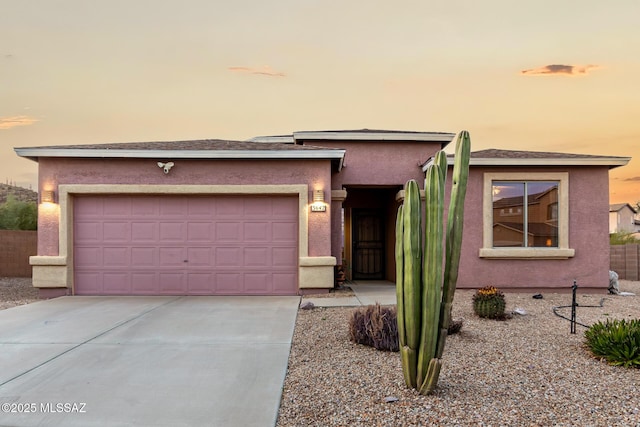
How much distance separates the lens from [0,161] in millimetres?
22531

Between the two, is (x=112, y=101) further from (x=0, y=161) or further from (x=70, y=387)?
(x=0, y=161)

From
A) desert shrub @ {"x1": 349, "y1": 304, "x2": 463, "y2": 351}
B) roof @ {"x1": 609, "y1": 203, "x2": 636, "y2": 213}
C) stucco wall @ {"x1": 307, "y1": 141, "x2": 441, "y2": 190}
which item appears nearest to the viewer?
desert shrub @ {"x1": 349, "y1": 304, "x2": 463, "y2": 351}

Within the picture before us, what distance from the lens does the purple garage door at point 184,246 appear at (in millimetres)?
10422

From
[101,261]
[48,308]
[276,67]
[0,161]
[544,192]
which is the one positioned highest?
[276,67]

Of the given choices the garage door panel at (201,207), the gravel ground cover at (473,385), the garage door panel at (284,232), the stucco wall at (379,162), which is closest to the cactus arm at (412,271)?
the gravel ground cover at (473,385)

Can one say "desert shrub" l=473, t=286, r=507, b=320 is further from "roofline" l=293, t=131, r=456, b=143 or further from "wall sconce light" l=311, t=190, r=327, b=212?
"roofline" l=293, t=131, r=456, b=143

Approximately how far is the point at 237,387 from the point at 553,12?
36.3 feet

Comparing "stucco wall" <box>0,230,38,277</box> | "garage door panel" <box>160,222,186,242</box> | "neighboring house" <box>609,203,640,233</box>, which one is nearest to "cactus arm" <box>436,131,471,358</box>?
"garage door panel" <box>160,222,186,242</box>

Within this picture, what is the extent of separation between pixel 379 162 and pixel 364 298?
4402 mm

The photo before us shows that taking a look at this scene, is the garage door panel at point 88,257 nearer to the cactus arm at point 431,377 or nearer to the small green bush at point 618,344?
the cactus arm at point 431,377

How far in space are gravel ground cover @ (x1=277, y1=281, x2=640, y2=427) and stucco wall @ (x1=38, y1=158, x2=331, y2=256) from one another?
173 inches

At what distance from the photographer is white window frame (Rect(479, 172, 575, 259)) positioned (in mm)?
10938

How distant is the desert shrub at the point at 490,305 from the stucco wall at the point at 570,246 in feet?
10.9

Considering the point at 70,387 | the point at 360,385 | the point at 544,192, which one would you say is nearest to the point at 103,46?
the point at 70,387
